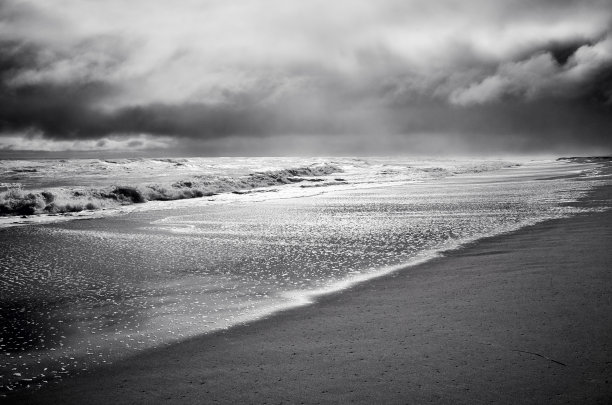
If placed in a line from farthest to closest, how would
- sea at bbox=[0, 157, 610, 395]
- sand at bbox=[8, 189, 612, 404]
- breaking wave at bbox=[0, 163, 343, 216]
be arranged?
1. breaking wave at bbox=[0, 163, 343, 216]
2. sea at bbox=[0, 157, 610, 395]
3. sand at bbox=[8, 189, 612, 404]

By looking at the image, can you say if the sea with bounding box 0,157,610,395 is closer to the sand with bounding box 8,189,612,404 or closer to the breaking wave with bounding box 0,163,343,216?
the breaking wave with bounding box 0,163,343,216

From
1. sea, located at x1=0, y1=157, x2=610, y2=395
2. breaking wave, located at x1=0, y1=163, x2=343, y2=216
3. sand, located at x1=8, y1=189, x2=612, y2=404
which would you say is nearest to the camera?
sand, located at x1=8, y1=189, x2=612, y2=404

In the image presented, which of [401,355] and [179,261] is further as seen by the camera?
[179,261]

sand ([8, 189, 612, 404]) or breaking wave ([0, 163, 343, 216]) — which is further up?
breaking wave ([0, 163, 343, 216])

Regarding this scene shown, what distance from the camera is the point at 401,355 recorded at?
4.20 meters

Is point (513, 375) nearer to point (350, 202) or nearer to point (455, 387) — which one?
point (455, 387)

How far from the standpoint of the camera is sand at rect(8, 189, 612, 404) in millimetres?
3580

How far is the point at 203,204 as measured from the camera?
22.2m

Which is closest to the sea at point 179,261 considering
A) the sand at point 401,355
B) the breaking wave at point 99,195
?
the breaking wave at point 99,195

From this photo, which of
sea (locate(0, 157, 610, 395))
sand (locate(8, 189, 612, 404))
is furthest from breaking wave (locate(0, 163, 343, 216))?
sand (locate(8, 189, 612, 404))

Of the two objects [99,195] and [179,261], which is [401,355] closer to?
[179,261]

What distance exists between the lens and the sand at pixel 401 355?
3.58 m

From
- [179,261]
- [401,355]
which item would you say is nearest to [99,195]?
[179,261]

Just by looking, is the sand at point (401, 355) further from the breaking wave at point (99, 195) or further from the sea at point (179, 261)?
the breaking wave at point (99, 195)
